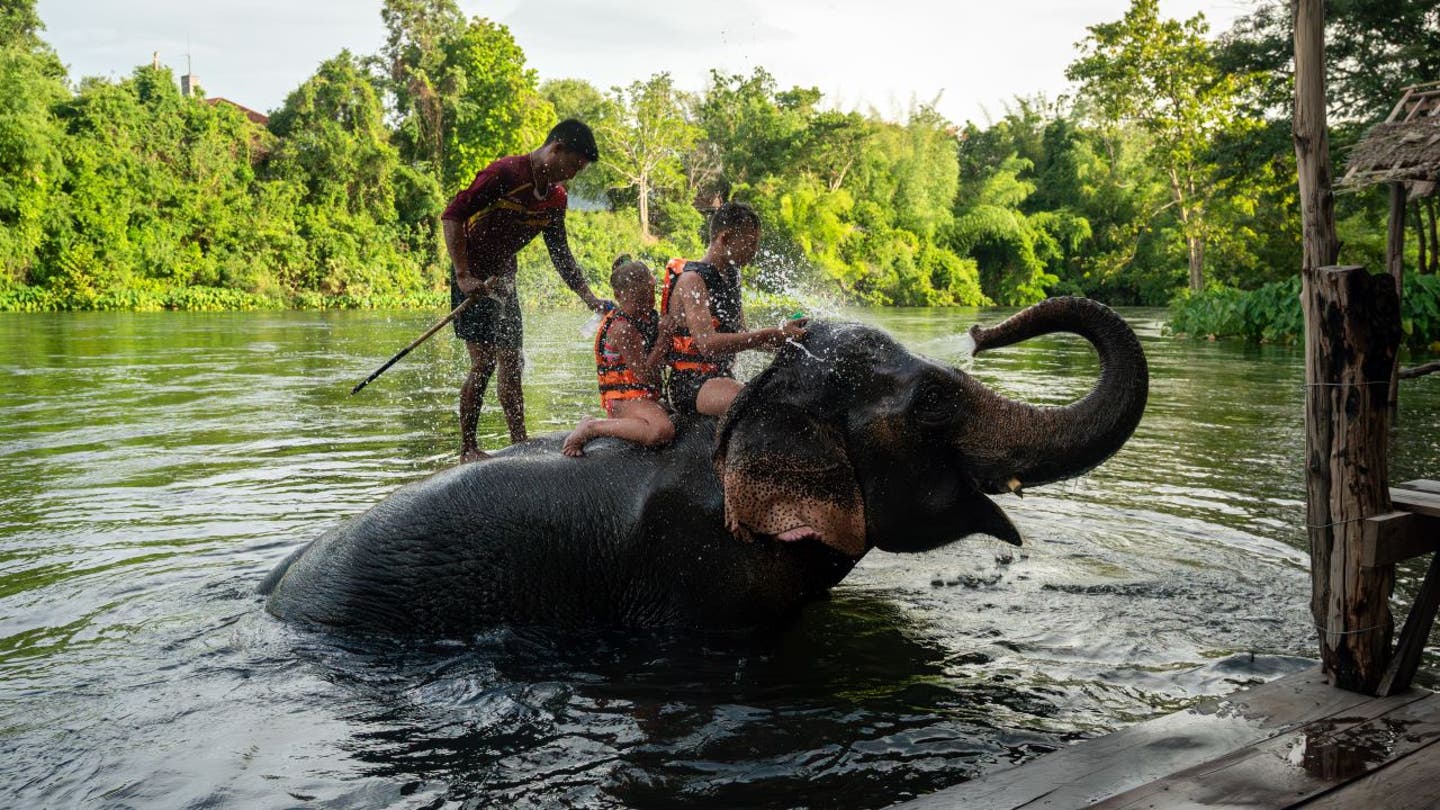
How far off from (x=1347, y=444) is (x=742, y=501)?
1.77 m

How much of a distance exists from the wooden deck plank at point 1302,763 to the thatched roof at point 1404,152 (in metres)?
8.64

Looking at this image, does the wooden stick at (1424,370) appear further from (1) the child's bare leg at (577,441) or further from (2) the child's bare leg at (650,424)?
(1) the child's bare leg at (577,441)

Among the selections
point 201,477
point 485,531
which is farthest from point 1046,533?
point 201,477


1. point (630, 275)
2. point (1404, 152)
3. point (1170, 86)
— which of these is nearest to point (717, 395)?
point (630, 275)

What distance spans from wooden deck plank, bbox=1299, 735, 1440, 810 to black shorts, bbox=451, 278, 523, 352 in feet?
14.6

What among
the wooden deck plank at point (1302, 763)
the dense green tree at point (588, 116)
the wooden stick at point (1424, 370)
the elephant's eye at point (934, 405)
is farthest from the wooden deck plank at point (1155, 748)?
the dense green tree at point (588, 116)

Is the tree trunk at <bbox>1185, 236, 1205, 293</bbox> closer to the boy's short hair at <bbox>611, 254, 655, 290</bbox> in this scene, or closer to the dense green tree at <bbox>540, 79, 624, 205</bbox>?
the dense green tree at <bbox>540, 79, 624, 205</bbox>

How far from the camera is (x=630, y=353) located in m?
4.46

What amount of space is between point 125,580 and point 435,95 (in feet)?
153

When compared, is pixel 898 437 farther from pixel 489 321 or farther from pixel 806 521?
pixel 489 321

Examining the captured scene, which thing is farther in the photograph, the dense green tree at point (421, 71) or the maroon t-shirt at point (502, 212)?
the dense green tree at point (421, 71)

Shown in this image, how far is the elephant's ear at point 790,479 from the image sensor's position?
11.5ft

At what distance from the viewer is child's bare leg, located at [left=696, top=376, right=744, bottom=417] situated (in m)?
4.16

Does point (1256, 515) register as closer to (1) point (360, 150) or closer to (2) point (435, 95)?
(1) point (360, 150)
